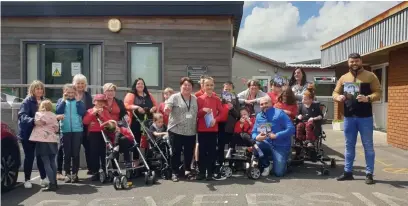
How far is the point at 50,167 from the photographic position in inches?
270

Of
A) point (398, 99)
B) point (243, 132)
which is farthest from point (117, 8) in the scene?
point (398, 99)

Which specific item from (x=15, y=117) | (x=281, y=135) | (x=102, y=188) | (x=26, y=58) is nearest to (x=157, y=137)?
(x=102, y=188)

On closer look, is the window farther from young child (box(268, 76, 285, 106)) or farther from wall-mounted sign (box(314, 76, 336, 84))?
wall-mounted sign (box(314, 76, 336, 84))

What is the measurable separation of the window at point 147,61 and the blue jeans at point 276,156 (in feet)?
16.2

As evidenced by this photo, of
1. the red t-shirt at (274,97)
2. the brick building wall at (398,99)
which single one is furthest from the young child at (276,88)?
the brick building wall at (398,99)

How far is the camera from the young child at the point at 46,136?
681 cm

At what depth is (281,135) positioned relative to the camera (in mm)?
7625

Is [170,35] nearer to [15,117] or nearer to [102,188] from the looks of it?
[15,117]

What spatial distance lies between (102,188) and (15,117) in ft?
9.01

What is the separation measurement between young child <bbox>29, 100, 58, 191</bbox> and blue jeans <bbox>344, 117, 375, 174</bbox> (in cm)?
475

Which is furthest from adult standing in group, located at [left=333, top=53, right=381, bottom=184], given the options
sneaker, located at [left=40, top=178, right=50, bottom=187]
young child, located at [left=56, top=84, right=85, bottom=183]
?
sneaker, located at [left=40, top=178, right=50, bottom=187]

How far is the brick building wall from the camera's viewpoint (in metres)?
10.8

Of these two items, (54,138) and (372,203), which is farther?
(54,138)

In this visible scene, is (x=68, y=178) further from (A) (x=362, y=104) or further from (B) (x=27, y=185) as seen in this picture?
(A) (x=362, y=104)
